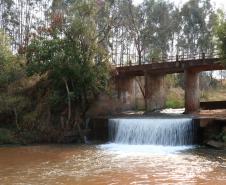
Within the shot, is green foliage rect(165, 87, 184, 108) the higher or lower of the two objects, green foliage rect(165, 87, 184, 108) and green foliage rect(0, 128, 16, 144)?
the higher

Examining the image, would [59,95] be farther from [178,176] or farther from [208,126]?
[178,176]

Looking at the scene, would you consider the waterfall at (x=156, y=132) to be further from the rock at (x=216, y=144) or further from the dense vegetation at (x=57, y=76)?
the dense vegetation at (x=57, y=76)

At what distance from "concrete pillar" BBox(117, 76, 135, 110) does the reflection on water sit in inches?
477

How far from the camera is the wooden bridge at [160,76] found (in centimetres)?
3362

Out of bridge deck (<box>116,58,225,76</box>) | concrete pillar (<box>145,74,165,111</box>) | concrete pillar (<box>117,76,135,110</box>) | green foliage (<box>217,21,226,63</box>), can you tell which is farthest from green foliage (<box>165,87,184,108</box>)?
green foliage (<box>217,21,226,63</box>)

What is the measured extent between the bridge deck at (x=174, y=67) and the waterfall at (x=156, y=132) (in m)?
6.69

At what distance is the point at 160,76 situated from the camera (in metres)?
40.5

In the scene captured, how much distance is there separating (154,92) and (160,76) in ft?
5.64

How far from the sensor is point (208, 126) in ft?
88.3

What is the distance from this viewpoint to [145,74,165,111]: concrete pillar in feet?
122

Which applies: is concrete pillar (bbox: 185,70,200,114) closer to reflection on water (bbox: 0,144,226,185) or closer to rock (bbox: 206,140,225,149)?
rock (bbox: 206,140,225,149)

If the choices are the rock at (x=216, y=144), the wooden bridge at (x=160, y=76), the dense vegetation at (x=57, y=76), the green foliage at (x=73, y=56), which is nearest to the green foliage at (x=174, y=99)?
the wooden bridge at (x=160, y=76)

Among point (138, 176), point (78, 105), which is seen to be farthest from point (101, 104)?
point (138, 176)

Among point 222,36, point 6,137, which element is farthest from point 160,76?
point 6,137
